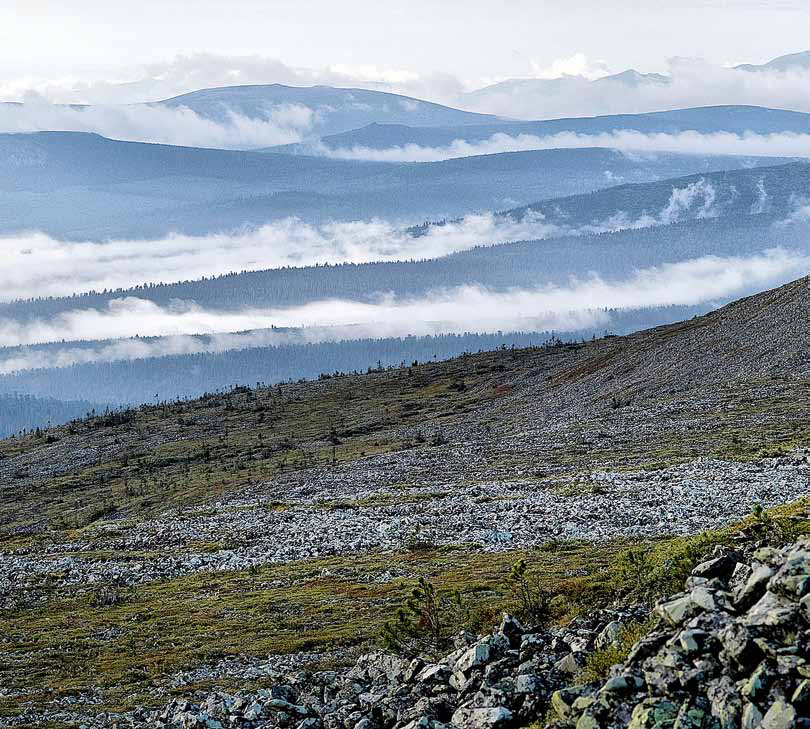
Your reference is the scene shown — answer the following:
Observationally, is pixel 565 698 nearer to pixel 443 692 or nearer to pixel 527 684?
pixel 527 684

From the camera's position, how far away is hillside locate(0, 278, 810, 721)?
97.8 ft

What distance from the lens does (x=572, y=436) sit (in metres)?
67.1

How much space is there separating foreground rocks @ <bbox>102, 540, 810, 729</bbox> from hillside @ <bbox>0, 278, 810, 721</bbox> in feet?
14.9

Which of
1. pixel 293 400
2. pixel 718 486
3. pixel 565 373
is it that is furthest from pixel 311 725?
pixel 293 400

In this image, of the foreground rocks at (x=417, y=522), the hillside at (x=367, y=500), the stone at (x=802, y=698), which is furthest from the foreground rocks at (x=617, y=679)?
the foreground rocks at (x=417, y=522)

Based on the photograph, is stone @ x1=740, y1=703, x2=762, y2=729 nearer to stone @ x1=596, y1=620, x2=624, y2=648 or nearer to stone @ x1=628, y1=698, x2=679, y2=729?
stone @ x1=628, y1=698, x2=679, y2=729

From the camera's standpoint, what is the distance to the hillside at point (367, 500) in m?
29.8

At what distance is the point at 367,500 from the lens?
53.2 metres

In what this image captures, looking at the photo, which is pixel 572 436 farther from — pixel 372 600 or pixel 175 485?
pixel 372 600

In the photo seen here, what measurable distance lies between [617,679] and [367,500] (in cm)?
3752

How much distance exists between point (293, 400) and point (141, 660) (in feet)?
305

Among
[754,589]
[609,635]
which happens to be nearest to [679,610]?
[754,589]

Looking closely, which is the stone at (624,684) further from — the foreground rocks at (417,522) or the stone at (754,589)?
the foreground rocks at (417,522)

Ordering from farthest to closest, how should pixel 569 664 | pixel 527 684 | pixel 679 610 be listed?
pixel 569 664 < pixel 527 684 < pixel 679 610
